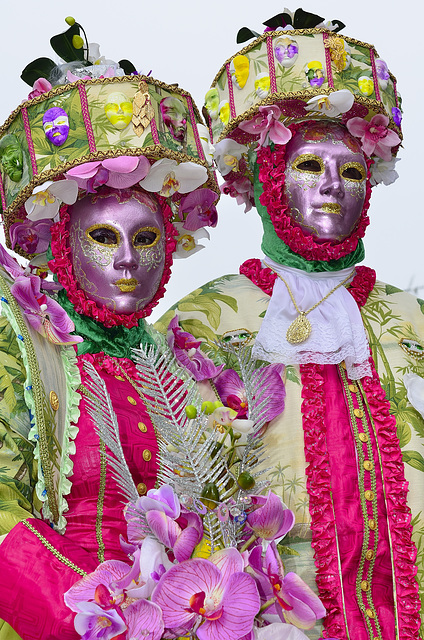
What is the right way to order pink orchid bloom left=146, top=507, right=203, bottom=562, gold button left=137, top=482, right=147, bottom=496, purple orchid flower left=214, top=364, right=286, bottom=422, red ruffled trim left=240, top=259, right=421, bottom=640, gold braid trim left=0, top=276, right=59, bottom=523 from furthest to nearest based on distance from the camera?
purple orchid flower left=214, top=364, right=286, bottom=422 → red ruffled trim left=240, top=259, right=421, bottom=640 → gold button left=137, top=482, right=147, bottom=496 → gold braid trim left=0, top=276, right=59, bottom=523 → pink orchid bloom left=146, top=507, right=203, bottom=562

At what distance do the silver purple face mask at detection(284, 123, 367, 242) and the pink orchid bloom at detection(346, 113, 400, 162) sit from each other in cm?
7

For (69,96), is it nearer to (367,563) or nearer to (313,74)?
(313,74)

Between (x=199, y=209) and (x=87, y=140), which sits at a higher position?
(x=87, y=140)

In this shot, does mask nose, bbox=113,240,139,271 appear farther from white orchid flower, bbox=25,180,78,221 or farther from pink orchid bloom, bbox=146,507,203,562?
pink orchid bloom, bbox=146,507,203,562

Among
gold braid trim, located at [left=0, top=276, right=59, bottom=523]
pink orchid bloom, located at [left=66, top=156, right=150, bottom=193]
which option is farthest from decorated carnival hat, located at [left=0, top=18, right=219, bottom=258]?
gold braid trim, located at [left=0, top=276, right=59, bottom=523]

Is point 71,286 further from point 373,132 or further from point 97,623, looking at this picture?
point 373,132

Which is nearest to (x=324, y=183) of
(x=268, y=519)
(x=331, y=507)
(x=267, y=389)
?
(x=267, y=389)

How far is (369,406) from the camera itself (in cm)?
343

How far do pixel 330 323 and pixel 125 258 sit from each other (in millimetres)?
891

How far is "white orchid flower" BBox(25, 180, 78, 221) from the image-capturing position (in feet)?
9.68

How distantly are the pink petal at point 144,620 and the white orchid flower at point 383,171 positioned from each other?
2353 mm

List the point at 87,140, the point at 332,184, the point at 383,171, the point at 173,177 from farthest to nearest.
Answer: the point at 383,171
the point at 332,184
the point at 173,177
the point at 87,140

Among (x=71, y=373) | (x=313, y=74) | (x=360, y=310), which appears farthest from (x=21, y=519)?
(x=313, y=74)

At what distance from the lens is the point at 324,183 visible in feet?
11.7
